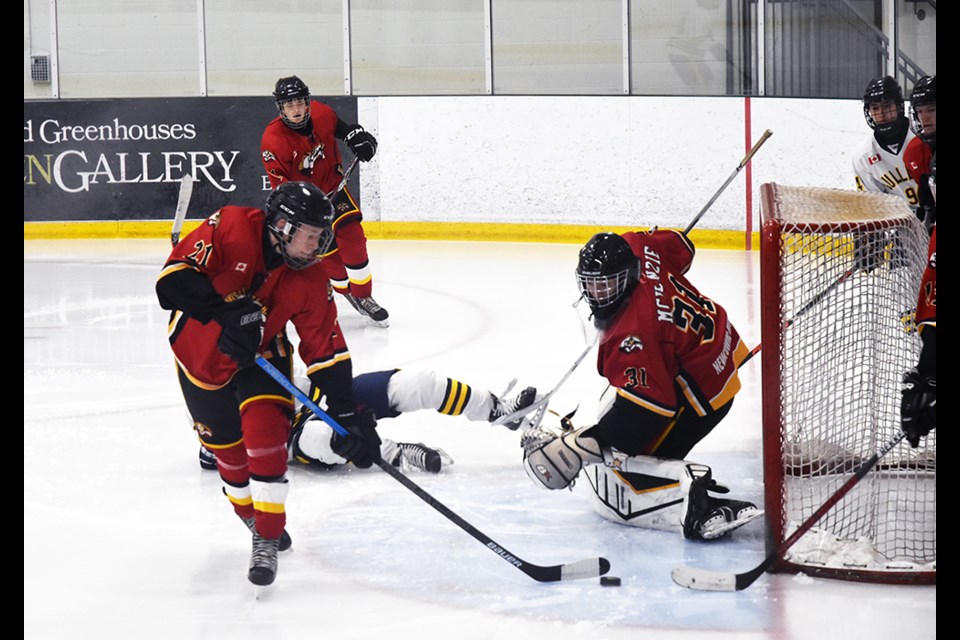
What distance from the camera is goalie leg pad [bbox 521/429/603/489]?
3.22m

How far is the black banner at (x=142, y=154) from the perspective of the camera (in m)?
8.91

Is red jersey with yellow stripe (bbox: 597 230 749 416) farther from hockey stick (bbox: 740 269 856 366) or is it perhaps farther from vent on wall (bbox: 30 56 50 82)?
vent on wall (bbox: 30 56 50 82)

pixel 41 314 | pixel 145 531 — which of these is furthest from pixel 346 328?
pixel 145 531

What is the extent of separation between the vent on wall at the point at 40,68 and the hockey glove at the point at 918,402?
831 centimetres

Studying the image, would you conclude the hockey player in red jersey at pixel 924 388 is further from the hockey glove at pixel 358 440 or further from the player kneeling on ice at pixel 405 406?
the player kneeling on ice at pixel 405 406

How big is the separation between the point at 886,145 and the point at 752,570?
2344mm

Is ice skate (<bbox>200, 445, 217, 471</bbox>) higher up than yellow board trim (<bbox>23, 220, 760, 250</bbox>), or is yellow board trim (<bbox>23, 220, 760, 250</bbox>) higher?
yellow board trim (<bbox>23, 220, 760, 250</bbox>)

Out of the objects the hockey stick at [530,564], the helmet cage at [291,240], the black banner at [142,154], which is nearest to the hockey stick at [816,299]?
the hockey stick at [530,564]

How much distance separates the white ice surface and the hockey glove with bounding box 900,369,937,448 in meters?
0.39

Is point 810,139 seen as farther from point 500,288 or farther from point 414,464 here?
point 414,464

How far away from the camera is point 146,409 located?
4.75m

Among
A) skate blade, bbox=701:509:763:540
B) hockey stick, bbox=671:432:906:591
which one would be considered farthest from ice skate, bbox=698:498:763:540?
hockey stick, bbox=671:432:906:591

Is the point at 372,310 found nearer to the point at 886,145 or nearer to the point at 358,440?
the point at 886,145

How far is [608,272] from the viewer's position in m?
3.16
